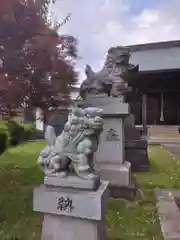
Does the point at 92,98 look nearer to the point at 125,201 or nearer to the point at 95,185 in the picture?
the point at 125,201

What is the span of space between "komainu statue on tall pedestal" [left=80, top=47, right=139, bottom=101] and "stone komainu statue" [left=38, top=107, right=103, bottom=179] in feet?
6.84

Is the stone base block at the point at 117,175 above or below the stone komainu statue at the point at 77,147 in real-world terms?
below

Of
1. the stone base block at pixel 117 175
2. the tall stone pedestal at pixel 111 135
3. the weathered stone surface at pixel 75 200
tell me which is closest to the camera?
the weathered stone surface at pixel 75 200

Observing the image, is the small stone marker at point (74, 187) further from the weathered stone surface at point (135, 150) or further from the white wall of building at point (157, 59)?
the white wall of building at point (157, 59)

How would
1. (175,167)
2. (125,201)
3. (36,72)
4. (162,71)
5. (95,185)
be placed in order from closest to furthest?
(95,185) < (36,72) < (125,201) < (175,167) < (162,71)

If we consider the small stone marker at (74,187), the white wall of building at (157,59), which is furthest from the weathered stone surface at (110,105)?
the white wall of building at (157,59)

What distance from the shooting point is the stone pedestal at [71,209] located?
203 centimetres

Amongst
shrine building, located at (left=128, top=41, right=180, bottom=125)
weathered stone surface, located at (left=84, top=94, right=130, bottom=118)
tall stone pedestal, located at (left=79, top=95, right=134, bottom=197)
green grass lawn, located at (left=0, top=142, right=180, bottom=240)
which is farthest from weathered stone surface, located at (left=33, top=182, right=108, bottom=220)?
shrine building, located at (left=128, top=41, right=180, bottom=125)

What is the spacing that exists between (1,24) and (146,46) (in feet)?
60.9

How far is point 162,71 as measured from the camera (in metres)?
15.6

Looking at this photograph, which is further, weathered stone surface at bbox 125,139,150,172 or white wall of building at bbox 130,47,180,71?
white wall of building at bbox 130,47,180,71

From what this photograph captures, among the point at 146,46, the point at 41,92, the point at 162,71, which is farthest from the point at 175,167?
the point at 146,46

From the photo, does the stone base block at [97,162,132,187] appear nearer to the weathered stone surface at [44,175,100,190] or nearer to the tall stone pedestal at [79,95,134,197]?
the tall stone pedestal at [79,95,134,197]

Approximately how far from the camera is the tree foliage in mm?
2893
